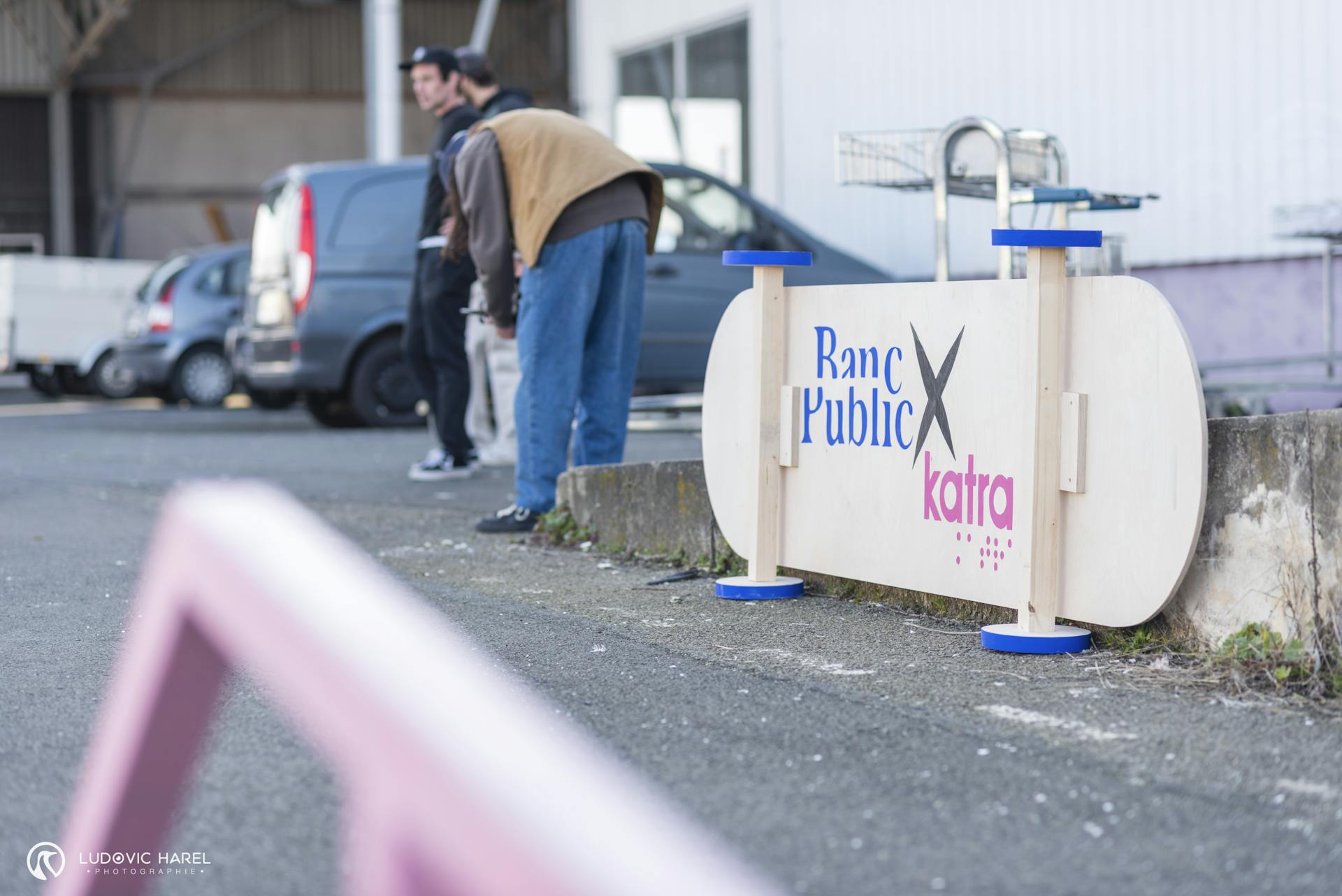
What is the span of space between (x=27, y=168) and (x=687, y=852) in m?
34.9

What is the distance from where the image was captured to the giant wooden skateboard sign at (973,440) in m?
3.53

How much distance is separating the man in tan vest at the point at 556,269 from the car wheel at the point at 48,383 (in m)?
14.7

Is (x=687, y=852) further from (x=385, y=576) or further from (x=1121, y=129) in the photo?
(x=1121, y=129)

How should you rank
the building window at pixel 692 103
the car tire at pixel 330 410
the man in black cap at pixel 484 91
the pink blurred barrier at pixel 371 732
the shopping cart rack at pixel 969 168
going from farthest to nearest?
1. the building window at pixel 692 103
2. the car tire at pixel 330 410
3. the man in black cap at pixel 484 91
4. the shopping cart rack at pixel 969 168
5. the pink blurred barrier at pixel 371 732

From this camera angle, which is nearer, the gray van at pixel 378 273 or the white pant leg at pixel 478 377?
the white pant leg at pixel 478 377

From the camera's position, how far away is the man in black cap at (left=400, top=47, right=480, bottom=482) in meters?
7.40

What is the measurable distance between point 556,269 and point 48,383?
15459 millimetres

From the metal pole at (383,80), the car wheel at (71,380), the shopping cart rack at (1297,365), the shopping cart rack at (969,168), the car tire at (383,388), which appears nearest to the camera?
the shopping cart rack at (969,168)

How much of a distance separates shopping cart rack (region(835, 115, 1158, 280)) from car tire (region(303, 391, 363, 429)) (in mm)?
6217

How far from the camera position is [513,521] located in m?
5.94

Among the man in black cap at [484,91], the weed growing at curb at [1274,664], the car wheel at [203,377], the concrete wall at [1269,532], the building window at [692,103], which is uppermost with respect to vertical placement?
the building window at [692,103]

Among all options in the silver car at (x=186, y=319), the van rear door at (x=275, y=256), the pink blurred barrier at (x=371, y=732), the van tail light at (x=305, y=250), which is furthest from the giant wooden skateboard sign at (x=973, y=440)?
the silver car at (x=186, y=319)

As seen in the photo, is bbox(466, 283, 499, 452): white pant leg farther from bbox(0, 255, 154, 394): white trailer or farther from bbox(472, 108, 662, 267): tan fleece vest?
bbox(0, 255, 154, 394): white trailer

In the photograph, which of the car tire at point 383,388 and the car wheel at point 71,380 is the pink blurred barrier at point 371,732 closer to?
the car tire at point 383,388
